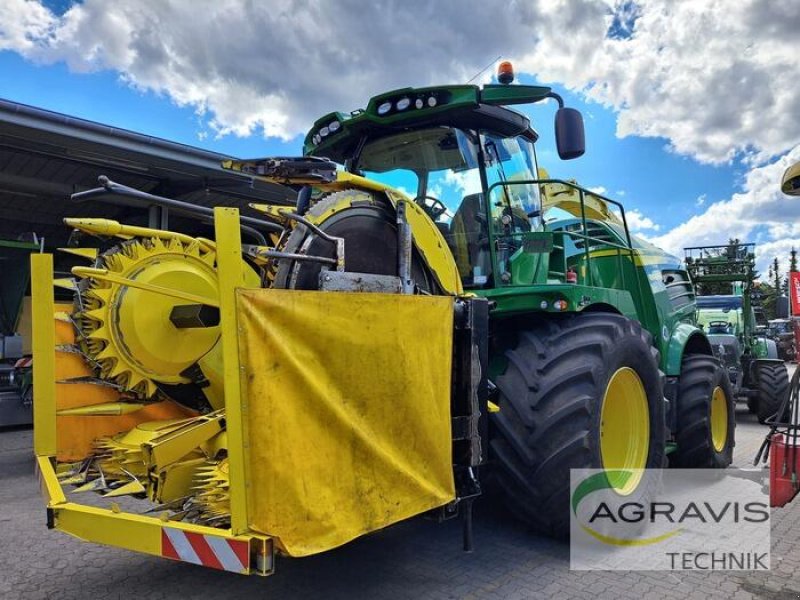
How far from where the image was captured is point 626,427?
452 centimetres

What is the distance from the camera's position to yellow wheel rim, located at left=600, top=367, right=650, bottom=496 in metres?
4.37

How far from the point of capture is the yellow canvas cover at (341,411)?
7.48ft

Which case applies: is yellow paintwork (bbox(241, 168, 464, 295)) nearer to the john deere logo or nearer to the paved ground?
the john deere logo

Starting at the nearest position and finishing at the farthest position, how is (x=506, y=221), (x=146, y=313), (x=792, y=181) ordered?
(x=146, y=313)
(x=792, y=181)
(x=506, y=221)

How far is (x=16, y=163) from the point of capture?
8.68 metres

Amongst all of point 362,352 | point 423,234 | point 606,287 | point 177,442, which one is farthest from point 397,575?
point 606,287

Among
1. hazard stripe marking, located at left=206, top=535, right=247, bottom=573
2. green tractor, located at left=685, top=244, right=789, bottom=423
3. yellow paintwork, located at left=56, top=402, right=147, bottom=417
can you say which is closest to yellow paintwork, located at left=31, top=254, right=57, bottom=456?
yellow paintwork, located at left=56, top=402, right=147, bottom=417

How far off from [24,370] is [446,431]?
7.27 metres

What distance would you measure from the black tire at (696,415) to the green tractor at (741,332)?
12.6 ft

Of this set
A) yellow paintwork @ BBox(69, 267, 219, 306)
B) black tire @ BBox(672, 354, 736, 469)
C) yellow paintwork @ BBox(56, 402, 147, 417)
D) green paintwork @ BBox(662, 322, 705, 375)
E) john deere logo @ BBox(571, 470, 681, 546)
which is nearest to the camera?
yellow paintwork @ BBox(69, 267, 219, 306)

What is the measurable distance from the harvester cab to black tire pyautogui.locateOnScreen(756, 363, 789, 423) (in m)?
7.02

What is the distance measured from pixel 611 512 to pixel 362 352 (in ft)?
7.89

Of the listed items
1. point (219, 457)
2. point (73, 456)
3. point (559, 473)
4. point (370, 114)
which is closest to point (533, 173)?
point (370, 114)

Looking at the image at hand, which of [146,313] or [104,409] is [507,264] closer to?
[146,313]
